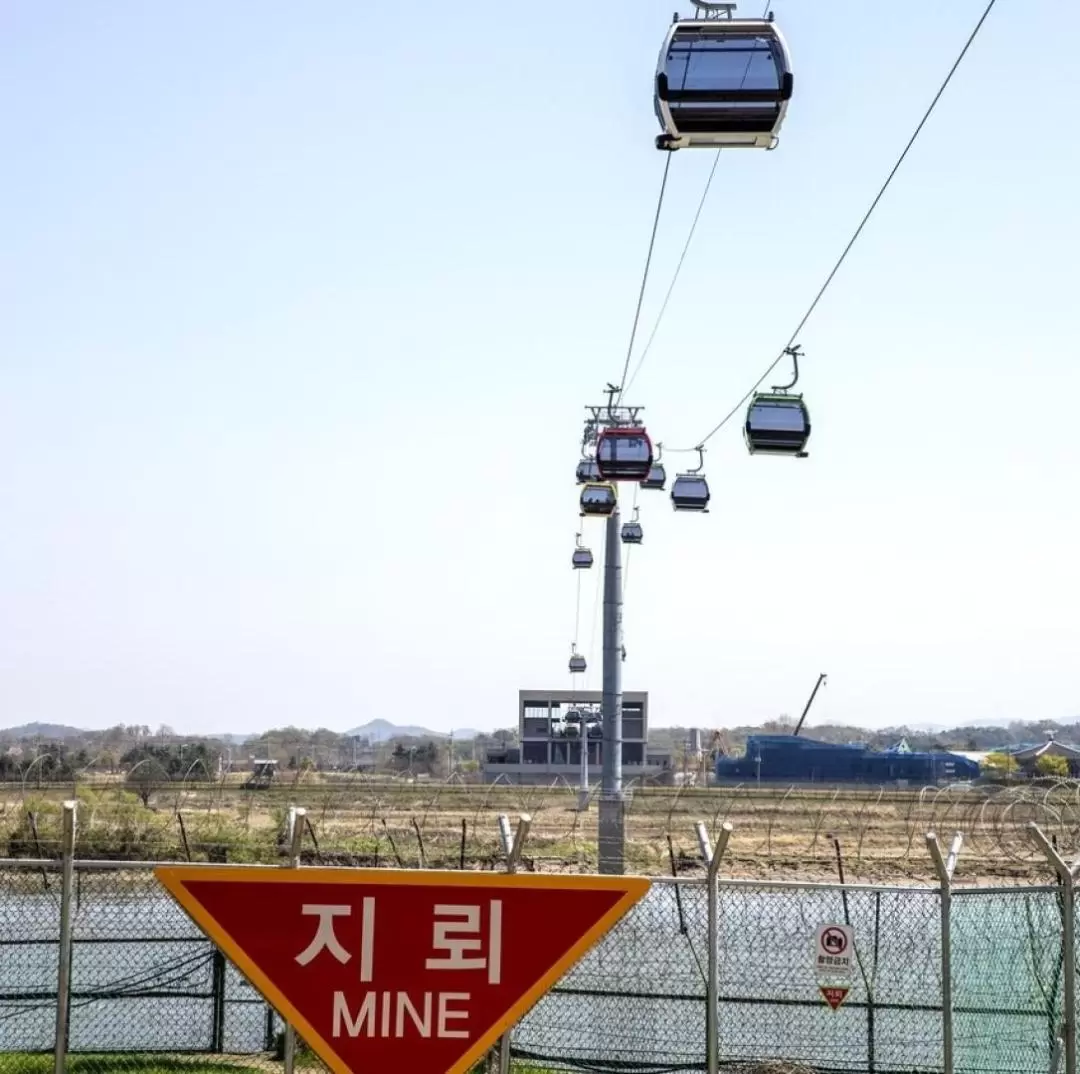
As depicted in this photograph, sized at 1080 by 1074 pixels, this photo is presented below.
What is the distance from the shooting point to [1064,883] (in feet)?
29.4

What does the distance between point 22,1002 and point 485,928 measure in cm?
945

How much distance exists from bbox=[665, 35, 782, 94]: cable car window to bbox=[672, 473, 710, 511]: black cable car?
1379cm

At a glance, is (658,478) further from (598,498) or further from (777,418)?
(777,418)

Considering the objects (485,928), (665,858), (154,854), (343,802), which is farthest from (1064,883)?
(343,802)

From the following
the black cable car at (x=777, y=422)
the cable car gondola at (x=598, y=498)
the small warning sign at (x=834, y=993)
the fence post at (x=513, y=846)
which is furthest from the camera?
the cable car gondola at (x=598, y=498)

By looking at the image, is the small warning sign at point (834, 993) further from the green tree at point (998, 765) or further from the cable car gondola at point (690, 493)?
the green tree at point (998, 765)

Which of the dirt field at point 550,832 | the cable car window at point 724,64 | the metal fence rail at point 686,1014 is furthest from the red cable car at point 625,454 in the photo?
the cable car window at point 724,64

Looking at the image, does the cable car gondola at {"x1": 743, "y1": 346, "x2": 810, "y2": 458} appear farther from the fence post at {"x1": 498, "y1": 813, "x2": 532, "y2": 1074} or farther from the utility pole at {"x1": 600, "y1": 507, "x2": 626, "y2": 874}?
the fence post at {"x1": 498, "y1": 813, "x2": 532, "y2": 1074}

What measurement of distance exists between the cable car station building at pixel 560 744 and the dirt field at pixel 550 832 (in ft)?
83.2

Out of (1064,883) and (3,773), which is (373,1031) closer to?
(1064,883)

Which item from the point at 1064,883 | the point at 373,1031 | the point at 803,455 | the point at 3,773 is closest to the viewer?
the point at 373,1031

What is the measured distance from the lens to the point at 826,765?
104 m

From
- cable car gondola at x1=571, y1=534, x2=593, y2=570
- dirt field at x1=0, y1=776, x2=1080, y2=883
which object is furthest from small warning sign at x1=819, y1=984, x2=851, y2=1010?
cable car gondola at x1=571, y1=534, x2=593, y2=570

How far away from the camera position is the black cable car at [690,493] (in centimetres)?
2253
